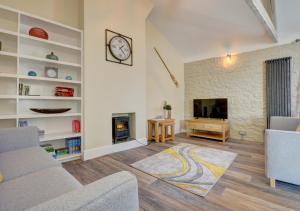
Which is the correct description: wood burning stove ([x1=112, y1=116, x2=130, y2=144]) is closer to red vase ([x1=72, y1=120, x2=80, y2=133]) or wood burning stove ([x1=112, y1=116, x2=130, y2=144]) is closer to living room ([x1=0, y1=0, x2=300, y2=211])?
living room ([x1=0, y1=0, x2=300, y2=211])

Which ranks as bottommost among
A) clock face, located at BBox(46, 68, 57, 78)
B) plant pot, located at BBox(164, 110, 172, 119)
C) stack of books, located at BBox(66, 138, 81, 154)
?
stack of books, located at BBox(66, 138, 81, 154)

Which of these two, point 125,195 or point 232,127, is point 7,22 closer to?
point 125,195

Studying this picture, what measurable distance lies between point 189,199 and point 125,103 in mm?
2216

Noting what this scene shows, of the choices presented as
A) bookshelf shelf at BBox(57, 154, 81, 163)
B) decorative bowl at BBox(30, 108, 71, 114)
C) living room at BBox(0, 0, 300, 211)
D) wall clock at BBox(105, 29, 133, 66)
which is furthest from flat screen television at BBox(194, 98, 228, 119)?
decorative bowl at BBox(30, 108, 71, 114)

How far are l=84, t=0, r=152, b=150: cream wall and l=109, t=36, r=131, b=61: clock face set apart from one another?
164 mm

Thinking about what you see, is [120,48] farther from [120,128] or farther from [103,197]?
[103,197]

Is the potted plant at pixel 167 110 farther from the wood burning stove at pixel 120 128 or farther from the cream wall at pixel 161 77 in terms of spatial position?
the wood burning stove at pixel 120 128

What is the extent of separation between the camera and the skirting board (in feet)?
9.05

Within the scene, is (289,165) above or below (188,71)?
below

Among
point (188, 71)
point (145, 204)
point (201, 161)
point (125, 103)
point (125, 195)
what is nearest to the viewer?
point (125, 195)

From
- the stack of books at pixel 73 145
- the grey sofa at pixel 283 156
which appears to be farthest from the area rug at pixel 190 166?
the stack of books at pixel 73 145

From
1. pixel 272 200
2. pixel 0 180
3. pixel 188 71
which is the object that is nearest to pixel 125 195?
pixel 0 180

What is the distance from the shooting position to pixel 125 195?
0.60 meters

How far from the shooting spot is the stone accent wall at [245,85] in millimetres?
3475
